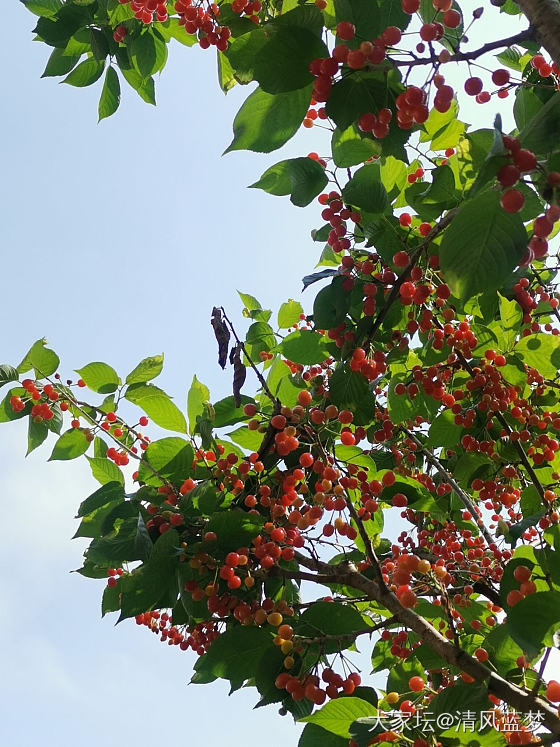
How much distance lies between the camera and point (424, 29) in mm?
1797

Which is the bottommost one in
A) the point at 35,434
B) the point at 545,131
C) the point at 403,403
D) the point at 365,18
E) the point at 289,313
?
the point at 35,434

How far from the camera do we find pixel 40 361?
384 centimetres

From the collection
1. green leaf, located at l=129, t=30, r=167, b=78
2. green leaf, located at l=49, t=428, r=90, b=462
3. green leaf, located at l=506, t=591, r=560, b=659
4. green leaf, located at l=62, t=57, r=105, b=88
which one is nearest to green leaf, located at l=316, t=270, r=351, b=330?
green leaf, located at l=506, t=591, r=560, b=659

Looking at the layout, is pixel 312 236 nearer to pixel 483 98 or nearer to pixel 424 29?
pixel 483 98

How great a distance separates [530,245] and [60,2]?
3241 millimetres

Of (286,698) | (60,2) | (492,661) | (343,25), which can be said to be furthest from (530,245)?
(60,2)

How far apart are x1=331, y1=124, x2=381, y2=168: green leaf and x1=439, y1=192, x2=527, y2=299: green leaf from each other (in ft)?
2.82

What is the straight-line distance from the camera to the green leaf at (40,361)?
3.81 meters

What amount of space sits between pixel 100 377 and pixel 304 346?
1449mm

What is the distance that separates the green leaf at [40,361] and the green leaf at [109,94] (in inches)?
60.3

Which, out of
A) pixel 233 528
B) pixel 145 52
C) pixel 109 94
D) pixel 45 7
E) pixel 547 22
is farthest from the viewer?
pixel 109 94

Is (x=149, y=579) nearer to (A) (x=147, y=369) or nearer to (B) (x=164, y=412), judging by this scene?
(B) (x=164, y=412)

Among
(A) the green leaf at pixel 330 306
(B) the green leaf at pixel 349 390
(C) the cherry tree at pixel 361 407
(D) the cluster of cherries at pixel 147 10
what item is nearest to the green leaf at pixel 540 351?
(C) the cherry tree at pixel 361 407

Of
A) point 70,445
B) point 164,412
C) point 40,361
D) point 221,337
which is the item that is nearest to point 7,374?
point 40,361
